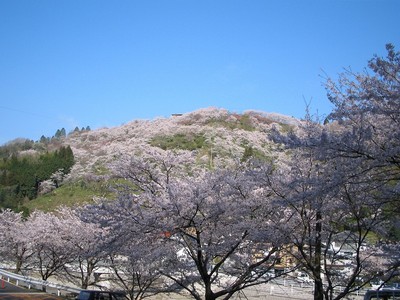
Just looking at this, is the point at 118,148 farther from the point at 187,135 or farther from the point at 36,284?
the point at 187,135

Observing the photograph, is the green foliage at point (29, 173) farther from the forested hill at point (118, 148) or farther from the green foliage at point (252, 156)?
the green foliage at point (252, 156)

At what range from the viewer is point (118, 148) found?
2032 inches

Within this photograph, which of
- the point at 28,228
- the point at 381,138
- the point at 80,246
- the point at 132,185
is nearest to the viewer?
the point at 381,138

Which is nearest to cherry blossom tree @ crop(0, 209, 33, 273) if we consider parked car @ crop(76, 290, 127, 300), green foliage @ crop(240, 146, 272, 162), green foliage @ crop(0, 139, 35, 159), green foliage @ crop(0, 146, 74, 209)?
parked car @ crop(76, 290, 127, 300)

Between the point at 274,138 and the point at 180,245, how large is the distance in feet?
21.0

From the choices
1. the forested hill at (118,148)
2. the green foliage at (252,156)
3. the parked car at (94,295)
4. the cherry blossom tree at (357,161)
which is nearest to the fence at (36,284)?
the parked car at (94,295)

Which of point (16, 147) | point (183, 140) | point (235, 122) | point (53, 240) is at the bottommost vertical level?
point (53, 240)

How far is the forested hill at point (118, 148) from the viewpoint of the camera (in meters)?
59.4

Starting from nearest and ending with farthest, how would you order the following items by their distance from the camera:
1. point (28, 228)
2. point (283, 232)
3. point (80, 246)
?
point (283, 232), point (80, 246), point (28, 228)

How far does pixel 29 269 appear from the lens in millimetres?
30438

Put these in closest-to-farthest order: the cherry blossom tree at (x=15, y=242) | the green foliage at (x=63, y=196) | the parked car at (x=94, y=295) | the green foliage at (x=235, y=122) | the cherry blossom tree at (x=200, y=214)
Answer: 1. the cherry blossom tree at (x=200, y=214)
2. the parked car at (x=94, y=295)
3. the cherry blossom tree at (x=15, y=242)
4. the green foliage at (x=63, y=196)
5. the green foliage at (x=235, y=122)

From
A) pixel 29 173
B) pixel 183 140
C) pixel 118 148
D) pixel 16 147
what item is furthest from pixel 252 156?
pixel 16 147

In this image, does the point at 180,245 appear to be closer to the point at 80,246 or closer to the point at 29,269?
the point at 80,246

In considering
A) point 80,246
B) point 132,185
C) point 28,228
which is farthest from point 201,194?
point 28,228
